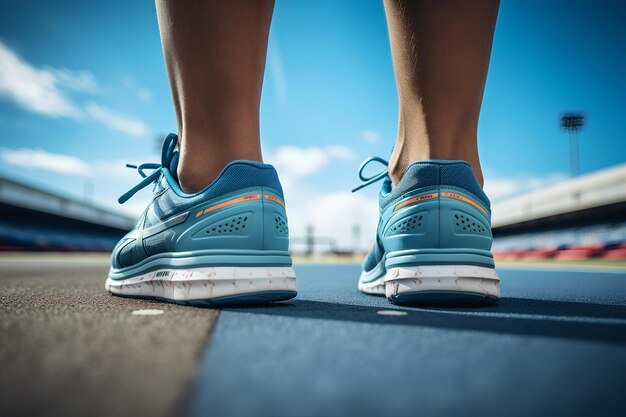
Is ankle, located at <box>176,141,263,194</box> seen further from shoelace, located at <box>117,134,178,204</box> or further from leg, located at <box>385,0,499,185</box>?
leg, located at <box>385,0,499,185</box>

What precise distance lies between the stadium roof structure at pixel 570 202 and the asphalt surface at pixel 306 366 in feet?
47.8

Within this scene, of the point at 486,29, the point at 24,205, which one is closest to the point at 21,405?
the point at 486,29

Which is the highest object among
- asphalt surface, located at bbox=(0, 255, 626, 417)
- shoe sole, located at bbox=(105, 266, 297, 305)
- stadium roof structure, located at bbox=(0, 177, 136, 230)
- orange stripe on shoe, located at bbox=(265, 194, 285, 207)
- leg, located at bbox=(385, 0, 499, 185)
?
stadium roof structure, located at bbox=(0, 177, 136, 230)

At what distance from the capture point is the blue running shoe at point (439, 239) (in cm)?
82

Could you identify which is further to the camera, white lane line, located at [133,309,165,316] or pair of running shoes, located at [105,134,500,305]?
pair of running shoes, located at [105,134,500,305]

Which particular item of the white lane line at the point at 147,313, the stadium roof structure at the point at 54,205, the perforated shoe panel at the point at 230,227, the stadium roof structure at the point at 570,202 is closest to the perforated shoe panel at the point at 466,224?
the perforated shoe panel at the point at 230,227

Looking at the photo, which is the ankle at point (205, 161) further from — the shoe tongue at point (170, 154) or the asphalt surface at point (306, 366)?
the asphalt surface at point (306, 366)

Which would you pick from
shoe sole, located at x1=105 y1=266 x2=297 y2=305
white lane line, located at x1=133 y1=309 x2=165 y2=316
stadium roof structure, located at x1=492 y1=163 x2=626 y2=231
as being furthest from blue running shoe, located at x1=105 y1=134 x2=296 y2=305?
stadium roof structure, located at x1=492 y1=163 x2=626 y2=231

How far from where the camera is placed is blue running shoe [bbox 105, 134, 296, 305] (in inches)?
30.9

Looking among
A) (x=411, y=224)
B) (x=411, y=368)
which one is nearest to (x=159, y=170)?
(x=411, y=224)

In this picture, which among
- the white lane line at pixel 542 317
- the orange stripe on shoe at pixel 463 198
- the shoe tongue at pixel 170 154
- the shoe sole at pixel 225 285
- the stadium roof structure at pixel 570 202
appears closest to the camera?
the white lane line at pixel 542 317

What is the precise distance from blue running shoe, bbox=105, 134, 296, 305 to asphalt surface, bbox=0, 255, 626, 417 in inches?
6.9

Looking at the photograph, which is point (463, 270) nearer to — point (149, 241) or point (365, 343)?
point (365, 343)

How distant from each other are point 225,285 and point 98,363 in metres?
0.42
